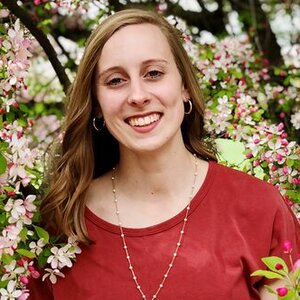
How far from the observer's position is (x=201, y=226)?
8.96 feet

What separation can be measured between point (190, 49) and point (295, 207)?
1.26 m

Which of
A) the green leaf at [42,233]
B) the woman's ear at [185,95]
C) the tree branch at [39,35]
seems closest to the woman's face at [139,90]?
the woman's ear at [185,95]

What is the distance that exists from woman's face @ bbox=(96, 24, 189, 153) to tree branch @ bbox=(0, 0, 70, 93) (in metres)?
0.98

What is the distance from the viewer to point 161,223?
9.06ft

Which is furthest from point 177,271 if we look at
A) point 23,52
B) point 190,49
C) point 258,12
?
point 258,12

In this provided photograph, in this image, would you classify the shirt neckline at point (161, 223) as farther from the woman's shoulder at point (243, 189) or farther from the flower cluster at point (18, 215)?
the flower cluster at point (18, 215)

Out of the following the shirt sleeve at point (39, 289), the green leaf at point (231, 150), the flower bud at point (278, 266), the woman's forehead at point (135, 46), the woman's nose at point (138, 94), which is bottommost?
the shirt sleeve at point (39, 289)

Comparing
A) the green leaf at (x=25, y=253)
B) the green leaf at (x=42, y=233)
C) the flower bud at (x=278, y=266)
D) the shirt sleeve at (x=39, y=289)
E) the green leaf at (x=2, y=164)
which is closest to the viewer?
the flower bud at (x=278, y=266)

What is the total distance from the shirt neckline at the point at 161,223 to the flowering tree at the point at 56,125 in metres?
0.14

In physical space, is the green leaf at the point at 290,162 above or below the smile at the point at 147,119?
below

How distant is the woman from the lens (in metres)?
2.65

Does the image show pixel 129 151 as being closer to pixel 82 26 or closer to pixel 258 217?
pixel 258 217

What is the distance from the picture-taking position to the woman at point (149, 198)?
2.65 m

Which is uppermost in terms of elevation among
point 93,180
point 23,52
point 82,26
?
point 23,52
